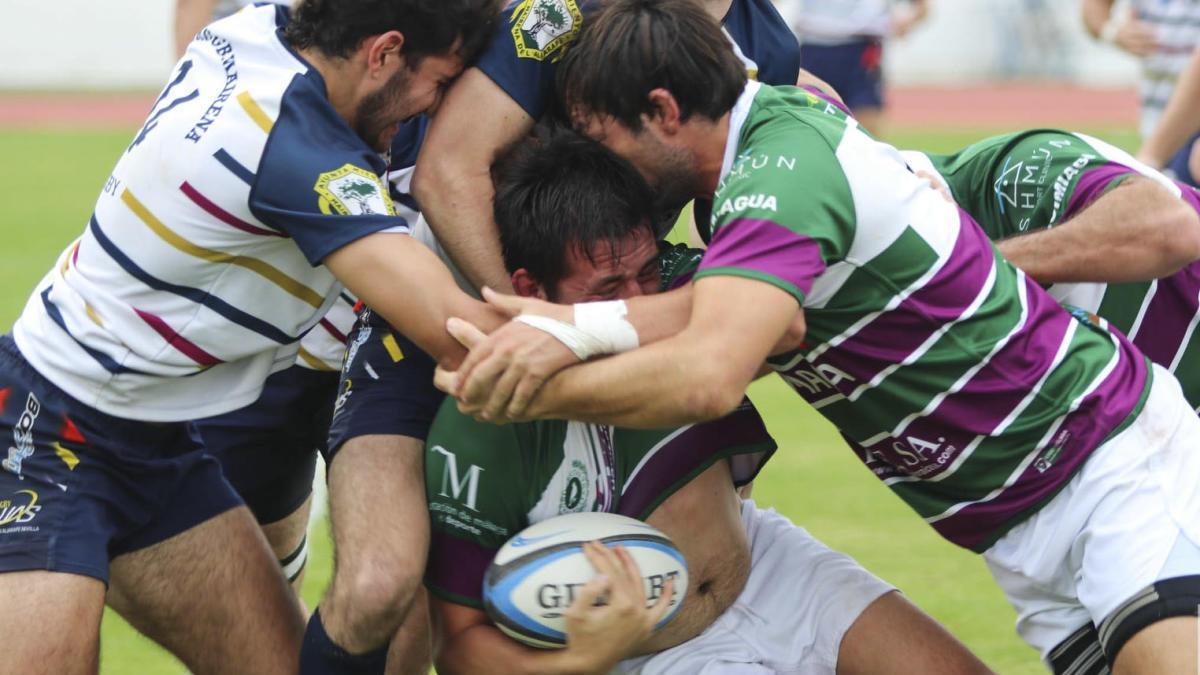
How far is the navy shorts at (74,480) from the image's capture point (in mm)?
4387

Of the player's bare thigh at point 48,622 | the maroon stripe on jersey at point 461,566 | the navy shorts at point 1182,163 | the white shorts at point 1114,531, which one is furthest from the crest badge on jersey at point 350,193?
the navy shorts at point 1182,163

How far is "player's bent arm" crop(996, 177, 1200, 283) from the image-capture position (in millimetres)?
4594

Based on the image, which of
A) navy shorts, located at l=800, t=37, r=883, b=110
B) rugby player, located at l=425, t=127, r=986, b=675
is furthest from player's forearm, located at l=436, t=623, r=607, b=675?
navy shorts, located at l=800, t=37, r=883, b=110

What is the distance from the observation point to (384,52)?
4.42 metres

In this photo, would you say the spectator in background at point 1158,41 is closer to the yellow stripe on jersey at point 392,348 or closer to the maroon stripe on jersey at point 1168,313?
the maroon stripe on jersey at point 1168,313

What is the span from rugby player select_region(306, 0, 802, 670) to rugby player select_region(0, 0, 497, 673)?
0.12 m

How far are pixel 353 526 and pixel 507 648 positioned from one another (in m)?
0.56

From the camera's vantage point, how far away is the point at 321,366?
5.59m

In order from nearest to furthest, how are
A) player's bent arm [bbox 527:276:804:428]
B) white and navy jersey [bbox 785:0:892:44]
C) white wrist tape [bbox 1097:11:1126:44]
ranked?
player's bent arm [bbox 527:276:804:428] → white wrist tape [bbox 1097:11:1126:44] → white and navy jersey [bbox 785:0:892:44]

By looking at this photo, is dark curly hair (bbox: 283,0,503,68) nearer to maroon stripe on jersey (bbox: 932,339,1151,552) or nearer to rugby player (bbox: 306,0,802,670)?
rugby player (bbox: 306,0,802,670)

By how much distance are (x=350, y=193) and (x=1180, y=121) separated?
5076mm

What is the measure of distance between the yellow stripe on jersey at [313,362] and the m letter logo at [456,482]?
4.38 feet

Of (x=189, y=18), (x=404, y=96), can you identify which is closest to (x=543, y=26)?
(x=404, y=96)

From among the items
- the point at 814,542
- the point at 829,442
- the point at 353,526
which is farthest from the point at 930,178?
the point at 829,442
